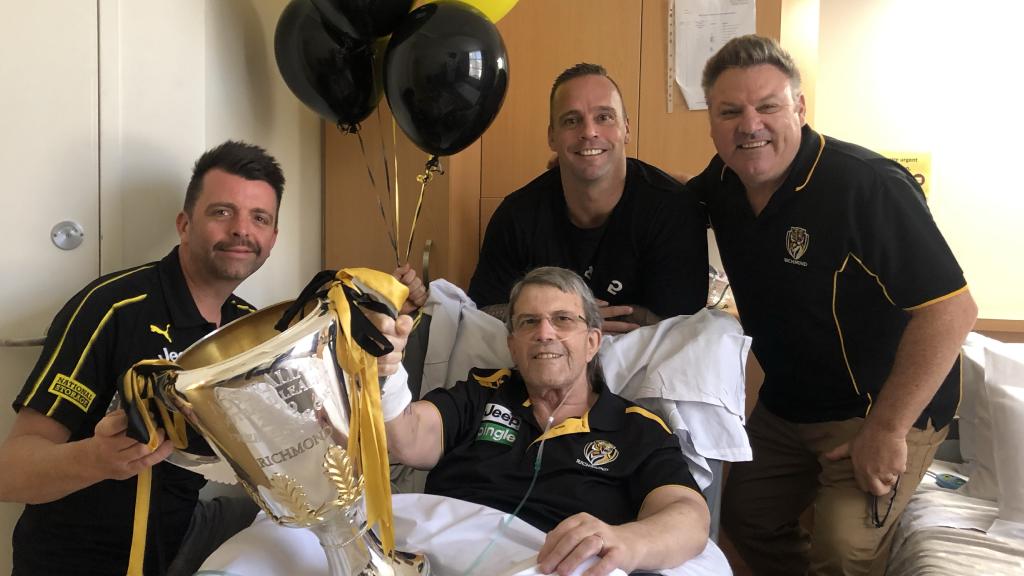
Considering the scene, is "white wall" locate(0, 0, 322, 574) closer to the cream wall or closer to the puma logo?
the puma logo

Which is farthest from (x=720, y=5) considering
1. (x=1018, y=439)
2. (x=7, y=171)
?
(x=7, y=171)

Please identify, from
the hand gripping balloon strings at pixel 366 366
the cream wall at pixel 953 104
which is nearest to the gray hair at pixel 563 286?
the hand gripping balloon strings at pixel 366 366

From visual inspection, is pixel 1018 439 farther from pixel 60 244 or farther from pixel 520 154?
pixel 60 244

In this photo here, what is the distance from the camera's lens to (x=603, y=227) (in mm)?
2014

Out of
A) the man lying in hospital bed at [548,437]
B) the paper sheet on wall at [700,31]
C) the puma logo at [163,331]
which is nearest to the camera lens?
the man lying in hospital bed at [548,437]

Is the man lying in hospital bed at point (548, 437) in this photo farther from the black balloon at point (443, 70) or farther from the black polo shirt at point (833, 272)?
the black balloon at point (443, 70)

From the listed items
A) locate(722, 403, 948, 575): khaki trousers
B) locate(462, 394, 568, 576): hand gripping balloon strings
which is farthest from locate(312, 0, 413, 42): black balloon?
locate(722, 403, 948, 575): khaki trousers

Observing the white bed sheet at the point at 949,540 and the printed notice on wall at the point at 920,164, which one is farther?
the printed notice on wall at the point at 920,164

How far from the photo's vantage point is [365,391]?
104 centimetres

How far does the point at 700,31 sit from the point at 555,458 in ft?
5.39

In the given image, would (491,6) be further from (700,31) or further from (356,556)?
(356,556)

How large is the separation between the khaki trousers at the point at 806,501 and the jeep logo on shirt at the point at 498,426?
0.90 metres

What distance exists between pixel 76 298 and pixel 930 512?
2.07m

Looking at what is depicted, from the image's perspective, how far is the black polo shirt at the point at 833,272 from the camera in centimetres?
160
